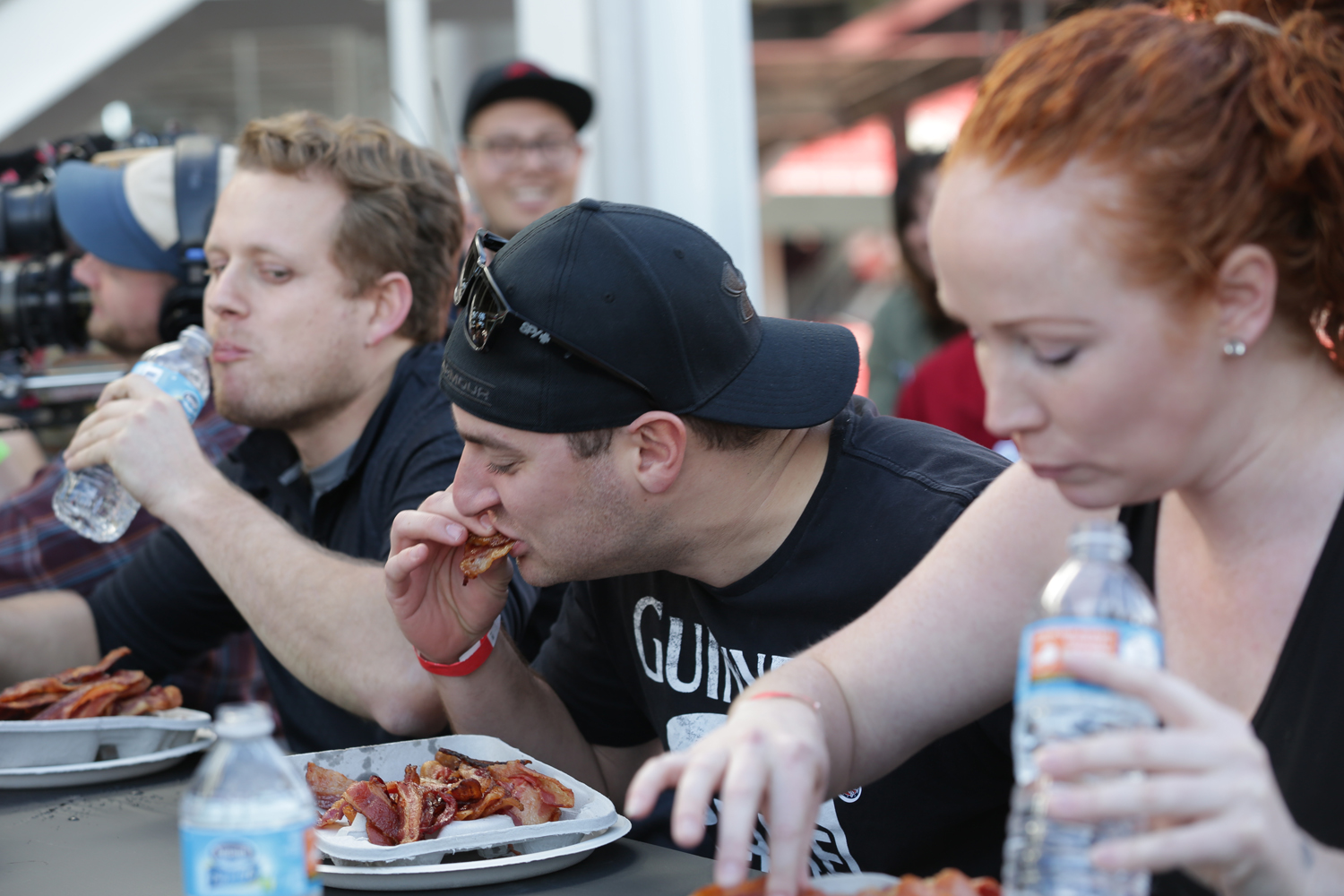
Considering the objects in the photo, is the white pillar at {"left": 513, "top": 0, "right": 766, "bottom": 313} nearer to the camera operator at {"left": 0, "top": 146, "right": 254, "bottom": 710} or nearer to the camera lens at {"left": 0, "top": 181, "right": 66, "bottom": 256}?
the camera operator at {"left": 0, "top": 146, "right": 254, "bottom": 710}

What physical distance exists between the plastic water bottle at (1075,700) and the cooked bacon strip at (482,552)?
Answer: 1.00 meters

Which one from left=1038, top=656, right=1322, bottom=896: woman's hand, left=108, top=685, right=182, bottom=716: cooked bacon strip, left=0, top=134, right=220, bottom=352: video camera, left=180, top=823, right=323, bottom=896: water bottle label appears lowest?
left=108, top=685, right=182, bottom=716: cooked bacon strip

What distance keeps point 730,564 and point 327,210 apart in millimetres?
1230

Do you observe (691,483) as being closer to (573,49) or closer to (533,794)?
(533,794)

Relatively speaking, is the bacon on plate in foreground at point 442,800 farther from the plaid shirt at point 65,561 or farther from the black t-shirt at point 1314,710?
the plaid shirt at point 65,561

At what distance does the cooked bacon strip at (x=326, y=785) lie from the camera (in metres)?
1.68

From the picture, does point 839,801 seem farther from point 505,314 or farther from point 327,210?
point 327,210

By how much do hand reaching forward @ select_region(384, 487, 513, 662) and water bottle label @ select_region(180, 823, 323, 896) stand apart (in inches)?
32.5

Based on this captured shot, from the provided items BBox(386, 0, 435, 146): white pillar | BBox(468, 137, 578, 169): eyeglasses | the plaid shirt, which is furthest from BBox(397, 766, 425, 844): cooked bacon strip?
BBox(386, 0, 435, 146): white pillar

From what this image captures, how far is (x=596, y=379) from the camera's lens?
1697 millimetres

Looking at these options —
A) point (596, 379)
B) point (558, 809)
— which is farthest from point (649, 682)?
point (596, 379)

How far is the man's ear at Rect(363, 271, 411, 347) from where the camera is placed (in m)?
2.59

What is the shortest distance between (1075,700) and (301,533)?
1.93m

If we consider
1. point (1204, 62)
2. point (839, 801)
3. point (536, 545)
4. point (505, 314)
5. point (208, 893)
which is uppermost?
point (1204, 62)
